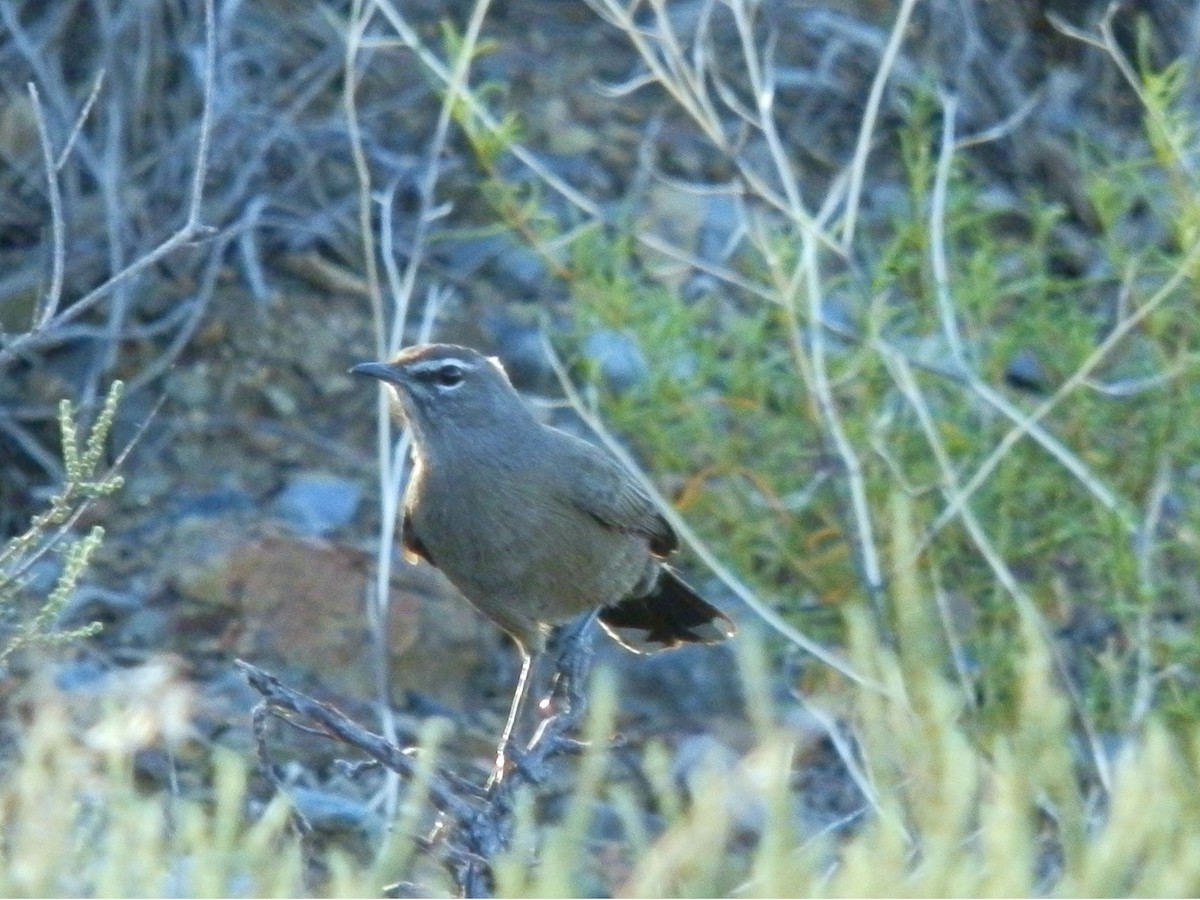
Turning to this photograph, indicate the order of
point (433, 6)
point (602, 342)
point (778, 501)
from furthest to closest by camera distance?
1. point (433, 6)
2. point (602, 342)
3. point (778, 501)

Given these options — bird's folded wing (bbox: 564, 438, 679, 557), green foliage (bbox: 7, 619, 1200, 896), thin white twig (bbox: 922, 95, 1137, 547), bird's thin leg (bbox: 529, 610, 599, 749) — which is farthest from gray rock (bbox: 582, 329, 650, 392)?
green foliage (bbox: 7, 619, 1200, 896)

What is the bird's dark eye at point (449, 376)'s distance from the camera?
6719 millimetres

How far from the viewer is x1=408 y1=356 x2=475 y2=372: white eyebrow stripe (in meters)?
6.73

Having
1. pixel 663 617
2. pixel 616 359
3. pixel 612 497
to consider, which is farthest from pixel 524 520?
pixel 616 359

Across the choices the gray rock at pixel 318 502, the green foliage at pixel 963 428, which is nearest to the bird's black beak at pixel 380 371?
the green foliage at pixel 963 428

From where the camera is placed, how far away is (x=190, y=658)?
8758 mm

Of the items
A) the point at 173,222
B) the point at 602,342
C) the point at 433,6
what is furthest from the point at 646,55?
the point at 433,6

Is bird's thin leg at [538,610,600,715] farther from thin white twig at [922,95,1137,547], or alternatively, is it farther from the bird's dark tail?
thin white twig at [922,95,1137,547]

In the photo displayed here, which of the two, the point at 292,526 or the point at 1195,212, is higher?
the point at 1195,212

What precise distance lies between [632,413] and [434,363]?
1160mm

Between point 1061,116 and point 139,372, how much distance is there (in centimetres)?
454

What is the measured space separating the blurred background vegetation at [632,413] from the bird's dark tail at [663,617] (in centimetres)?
16

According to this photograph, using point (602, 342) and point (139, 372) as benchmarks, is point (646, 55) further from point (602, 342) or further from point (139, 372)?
point (139, 372)

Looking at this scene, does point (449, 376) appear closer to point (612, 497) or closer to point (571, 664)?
point (612, 497)
